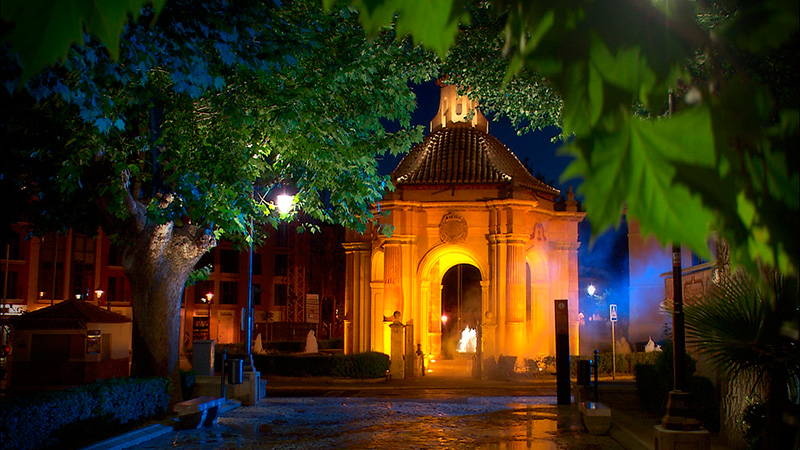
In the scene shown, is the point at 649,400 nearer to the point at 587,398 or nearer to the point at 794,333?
the point at 587,398

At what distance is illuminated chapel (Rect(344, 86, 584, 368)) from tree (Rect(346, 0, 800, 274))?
1037 inches

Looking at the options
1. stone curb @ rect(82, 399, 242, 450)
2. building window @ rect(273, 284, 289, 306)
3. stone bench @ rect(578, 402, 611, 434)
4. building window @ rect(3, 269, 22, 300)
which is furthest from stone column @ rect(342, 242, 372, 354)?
building window @ rect(273, 284, 289, 306)

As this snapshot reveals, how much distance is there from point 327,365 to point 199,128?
16.7 m

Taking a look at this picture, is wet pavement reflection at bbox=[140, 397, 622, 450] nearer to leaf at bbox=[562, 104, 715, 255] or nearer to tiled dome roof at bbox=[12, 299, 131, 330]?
tiled dome roof at bbox=[12, 299, 131, 330]

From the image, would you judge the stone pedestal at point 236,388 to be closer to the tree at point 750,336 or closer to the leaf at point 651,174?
the tree at point 750,336

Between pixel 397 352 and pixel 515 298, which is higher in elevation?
pixel 515 298

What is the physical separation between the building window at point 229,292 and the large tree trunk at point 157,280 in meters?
49.1

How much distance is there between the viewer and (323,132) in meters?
13.9

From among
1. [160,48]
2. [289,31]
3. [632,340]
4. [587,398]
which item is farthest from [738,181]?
[632,340]

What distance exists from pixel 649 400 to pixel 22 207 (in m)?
15.7

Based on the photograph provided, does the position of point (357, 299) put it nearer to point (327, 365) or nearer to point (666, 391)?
point (327, 365)

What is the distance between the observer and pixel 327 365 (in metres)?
28.5

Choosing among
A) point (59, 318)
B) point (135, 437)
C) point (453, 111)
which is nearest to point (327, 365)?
point (59, 318)

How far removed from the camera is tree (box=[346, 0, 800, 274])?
4.59 feet
